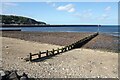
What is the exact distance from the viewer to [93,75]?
17.1 m

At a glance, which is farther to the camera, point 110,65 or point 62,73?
point 110,65

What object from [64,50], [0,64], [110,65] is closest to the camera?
[0,64]

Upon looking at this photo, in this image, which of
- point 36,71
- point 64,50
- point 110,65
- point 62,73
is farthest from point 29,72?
point 64,50

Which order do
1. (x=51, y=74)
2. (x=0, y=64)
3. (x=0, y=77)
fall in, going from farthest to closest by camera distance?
1. (x=0, y=64)
2. (x=51, y=74)
3. (x=0, y=77)

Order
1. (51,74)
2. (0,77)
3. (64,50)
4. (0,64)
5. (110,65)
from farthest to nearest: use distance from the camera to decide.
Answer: (64,50)
(110,65)
(0,64)
(51,74)
(0,77)

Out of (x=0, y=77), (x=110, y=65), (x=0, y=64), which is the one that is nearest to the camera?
(x=0, y=77)

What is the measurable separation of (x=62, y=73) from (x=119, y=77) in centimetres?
393

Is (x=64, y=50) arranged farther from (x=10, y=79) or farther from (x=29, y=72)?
(x=10, y=79)

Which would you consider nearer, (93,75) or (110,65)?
(93,75)

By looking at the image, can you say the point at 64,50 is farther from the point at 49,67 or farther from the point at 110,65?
the point at 49,67

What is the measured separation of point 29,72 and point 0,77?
4395 millimetres

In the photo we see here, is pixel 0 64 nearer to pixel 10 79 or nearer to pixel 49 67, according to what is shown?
pixel 49 67

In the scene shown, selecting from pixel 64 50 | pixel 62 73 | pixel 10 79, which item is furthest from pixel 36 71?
pixel 64 50

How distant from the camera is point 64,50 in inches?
1164
